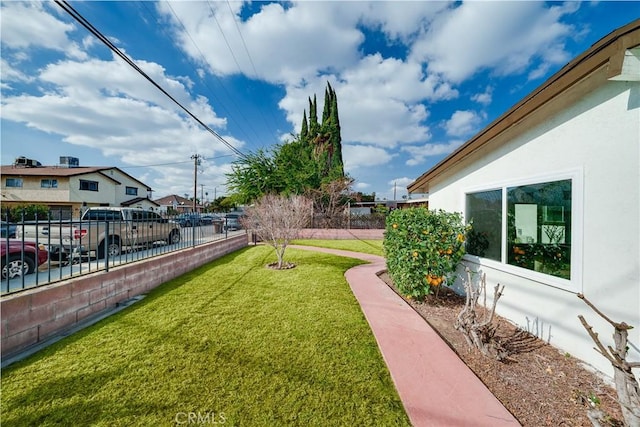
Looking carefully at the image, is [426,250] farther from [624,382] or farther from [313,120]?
[313,120]

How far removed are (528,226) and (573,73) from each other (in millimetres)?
2305

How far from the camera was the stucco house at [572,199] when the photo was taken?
8.74 ft

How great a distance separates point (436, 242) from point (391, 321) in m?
1.85

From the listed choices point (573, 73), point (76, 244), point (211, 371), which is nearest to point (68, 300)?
point (76, 244)

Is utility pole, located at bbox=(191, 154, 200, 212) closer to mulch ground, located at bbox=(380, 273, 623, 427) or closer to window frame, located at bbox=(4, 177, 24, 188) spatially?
window frame, located at bbox=(4, 177, 24, 188)

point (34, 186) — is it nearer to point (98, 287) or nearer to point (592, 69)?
point (98, 287)

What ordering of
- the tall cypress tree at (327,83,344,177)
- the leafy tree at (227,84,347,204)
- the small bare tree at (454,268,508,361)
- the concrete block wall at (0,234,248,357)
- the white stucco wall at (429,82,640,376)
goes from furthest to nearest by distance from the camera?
the tall cypress tree at (327,83,344,177) → the leafy tree at (227,84,347,204) → the small bare tree at (454,268,508,361) → the concrete block wall at (0,234,248,357) → the white stucco wall at (429,82,640,376)

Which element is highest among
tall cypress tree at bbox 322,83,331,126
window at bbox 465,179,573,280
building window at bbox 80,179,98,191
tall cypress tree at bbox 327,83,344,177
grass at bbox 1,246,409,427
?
tall cypress tree at bbox 322,83,331,126

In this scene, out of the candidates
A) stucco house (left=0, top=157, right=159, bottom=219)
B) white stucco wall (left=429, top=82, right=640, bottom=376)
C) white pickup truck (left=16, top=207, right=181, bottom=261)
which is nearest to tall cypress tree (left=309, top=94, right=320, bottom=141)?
stucco house (left=0, top=157, right=159, bottom=219)

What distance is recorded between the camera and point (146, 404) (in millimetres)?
2301

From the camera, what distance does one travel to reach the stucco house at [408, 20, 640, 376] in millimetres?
2664

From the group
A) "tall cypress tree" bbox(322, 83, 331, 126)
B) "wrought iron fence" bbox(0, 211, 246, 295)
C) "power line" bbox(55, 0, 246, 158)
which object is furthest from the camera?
"tall cypress tree" bbox(322, 83, 331, 126)

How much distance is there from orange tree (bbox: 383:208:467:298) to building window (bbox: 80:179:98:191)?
35.2 metres

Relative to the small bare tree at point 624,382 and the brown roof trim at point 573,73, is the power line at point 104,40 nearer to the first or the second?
the brown roof trim at point 573,73
